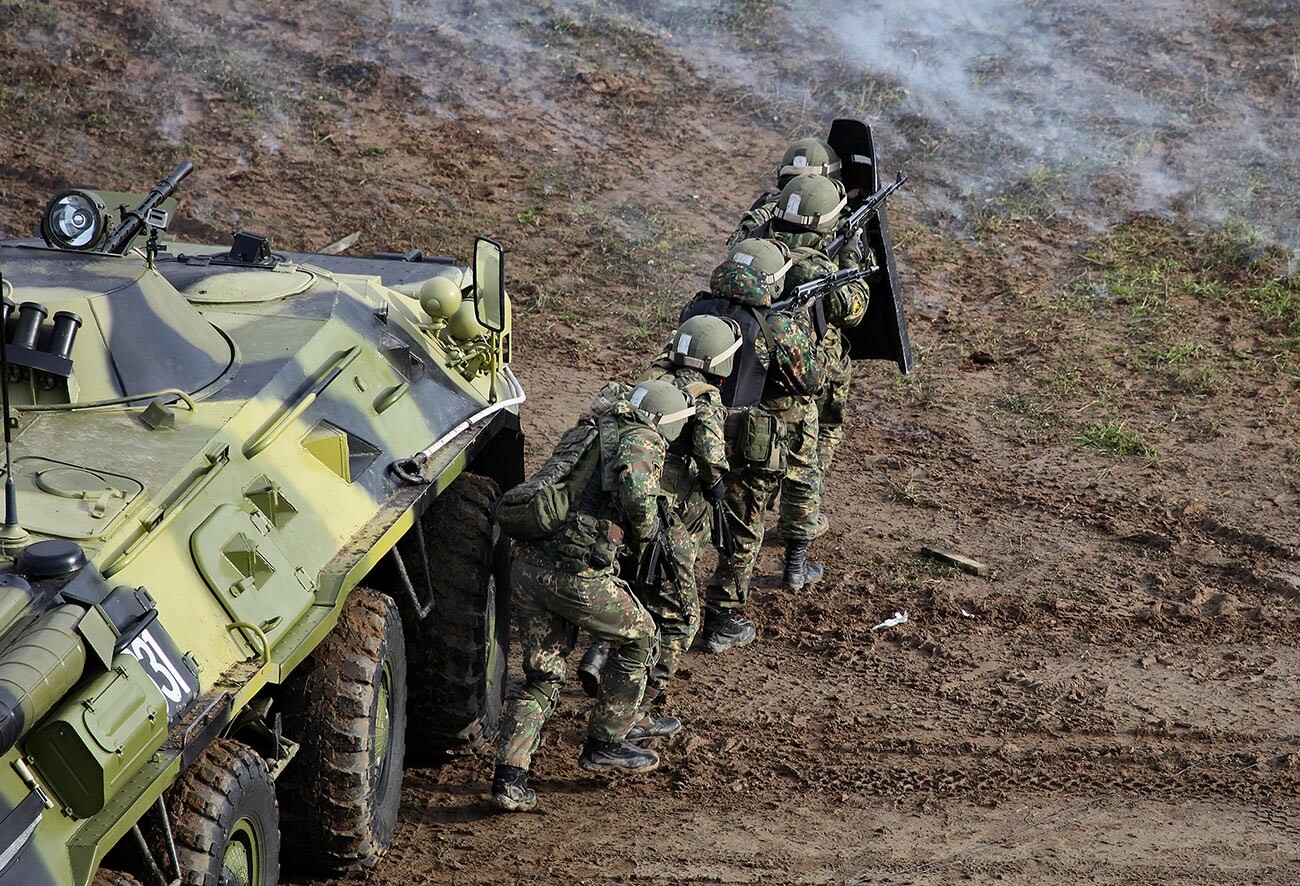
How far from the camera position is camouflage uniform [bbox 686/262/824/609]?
7.64 metres

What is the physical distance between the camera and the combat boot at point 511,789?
20.5 feet

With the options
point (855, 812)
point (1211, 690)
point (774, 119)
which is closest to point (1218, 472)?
point (1211, 690)

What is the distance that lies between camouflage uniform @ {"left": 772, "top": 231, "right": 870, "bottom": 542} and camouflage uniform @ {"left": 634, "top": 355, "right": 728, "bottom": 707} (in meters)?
1.15

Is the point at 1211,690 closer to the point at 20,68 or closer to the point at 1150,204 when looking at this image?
the point at 1150,204

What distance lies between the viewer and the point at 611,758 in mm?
6535

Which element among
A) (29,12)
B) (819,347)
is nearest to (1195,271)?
(819,347)

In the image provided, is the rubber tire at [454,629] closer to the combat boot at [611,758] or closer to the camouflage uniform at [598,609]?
the camouflage uniform at [598,609]

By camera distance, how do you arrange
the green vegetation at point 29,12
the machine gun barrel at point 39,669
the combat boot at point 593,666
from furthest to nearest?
the green vegetation at point 29,12 < the combat boot at point 593,666 < the machine gun barrel at point 39,669

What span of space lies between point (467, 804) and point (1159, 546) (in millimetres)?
4038

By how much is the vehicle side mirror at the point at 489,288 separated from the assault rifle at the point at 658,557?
105 centimetres

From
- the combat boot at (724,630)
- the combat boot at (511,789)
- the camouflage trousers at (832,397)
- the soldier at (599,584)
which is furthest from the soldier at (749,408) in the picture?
the combat boot at (511,789)

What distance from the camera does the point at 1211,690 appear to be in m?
7.20

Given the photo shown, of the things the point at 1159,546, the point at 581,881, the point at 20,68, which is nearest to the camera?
the point at 581,881

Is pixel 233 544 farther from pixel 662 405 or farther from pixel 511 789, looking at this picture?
pixel 662 405
